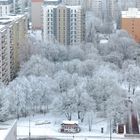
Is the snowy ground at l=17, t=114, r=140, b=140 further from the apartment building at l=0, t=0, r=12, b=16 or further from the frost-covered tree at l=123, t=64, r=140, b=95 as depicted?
the apartment building at l=0, t=0, r=12, b=16

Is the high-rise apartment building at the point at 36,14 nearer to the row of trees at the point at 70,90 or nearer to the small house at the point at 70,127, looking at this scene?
the row of trees at the point at 70,90

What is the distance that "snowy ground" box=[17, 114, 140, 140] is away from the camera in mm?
16641

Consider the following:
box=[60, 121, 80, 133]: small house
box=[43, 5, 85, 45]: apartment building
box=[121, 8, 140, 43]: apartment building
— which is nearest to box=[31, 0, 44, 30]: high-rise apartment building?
box=[43, 5, 85, 45]: apartment building

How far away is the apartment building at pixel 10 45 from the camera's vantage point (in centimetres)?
2248

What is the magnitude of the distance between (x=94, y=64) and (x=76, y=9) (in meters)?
6.81

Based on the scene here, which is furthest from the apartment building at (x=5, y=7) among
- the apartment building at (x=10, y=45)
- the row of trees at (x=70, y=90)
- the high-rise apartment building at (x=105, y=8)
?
the row of trees at (x=70, y=90)

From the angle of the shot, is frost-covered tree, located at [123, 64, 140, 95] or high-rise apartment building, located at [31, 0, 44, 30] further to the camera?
high-rise apartment building, located at [31, 0, 44, 30]

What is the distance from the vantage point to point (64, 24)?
101ft

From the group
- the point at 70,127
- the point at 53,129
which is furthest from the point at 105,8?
the point at 70,127

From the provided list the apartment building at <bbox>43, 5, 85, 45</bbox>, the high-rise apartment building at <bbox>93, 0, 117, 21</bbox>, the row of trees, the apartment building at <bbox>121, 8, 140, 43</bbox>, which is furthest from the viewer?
the high-rise apartment building at <bbox>93, 0, 117, 21</bbox>

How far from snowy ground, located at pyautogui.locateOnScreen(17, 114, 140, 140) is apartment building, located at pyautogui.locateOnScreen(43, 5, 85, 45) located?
1256cm

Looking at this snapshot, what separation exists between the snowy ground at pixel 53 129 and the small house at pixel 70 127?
0.63 ft

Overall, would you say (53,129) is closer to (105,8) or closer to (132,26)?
(132,26)

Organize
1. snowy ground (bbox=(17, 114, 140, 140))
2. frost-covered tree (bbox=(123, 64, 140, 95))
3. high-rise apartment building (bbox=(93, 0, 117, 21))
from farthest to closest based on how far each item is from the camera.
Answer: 1. high-rise apartment building (bbox=(93, 0, 117, 21))
2. frost-covered tree (bbox=(123, 64, 140, 95))
3. snowy ground (bbox=(17, 114, 140, 140))
